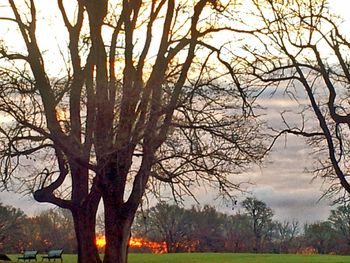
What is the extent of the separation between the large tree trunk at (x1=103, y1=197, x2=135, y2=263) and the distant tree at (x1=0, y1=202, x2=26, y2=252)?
40.8 metres

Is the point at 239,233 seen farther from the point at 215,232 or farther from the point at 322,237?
the point at 322,237

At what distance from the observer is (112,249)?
52.6 feet

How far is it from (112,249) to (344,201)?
687 centimetres

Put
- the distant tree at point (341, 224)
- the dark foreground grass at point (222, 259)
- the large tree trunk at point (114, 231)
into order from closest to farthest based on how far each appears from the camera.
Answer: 1. the large tree trunk at point (114, 231)
2. the dark foreground grass at point (222, 259)
3. the distant tree at point (341, 224)

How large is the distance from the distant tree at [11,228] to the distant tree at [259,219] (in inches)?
904

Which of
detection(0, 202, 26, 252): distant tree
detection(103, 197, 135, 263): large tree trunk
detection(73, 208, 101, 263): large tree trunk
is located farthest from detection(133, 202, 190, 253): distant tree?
detection(103, 197, 135, 263): large tree trunk

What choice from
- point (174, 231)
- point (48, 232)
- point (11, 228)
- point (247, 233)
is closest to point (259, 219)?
point (247, 233)

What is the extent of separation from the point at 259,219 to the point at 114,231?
57.3m

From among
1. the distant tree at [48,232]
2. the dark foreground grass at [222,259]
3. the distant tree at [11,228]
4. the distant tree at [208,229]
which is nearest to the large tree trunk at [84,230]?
the dark foreground grass at [222,259]

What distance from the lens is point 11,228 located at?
5794 centimetres

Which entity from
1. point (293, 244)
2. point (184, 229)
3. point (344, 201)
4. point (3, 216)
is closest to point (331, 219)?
point (293, 244)

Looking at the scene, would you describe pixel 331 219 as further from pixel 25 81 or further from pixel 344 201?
pixel 25 81

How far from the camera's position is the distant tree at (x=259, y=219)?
70.2m

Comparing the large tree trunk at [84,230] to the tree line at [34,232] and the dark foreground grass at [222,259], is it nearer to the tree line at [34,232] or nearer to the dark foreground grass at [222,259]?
the dark foreground grass at [222,259]
